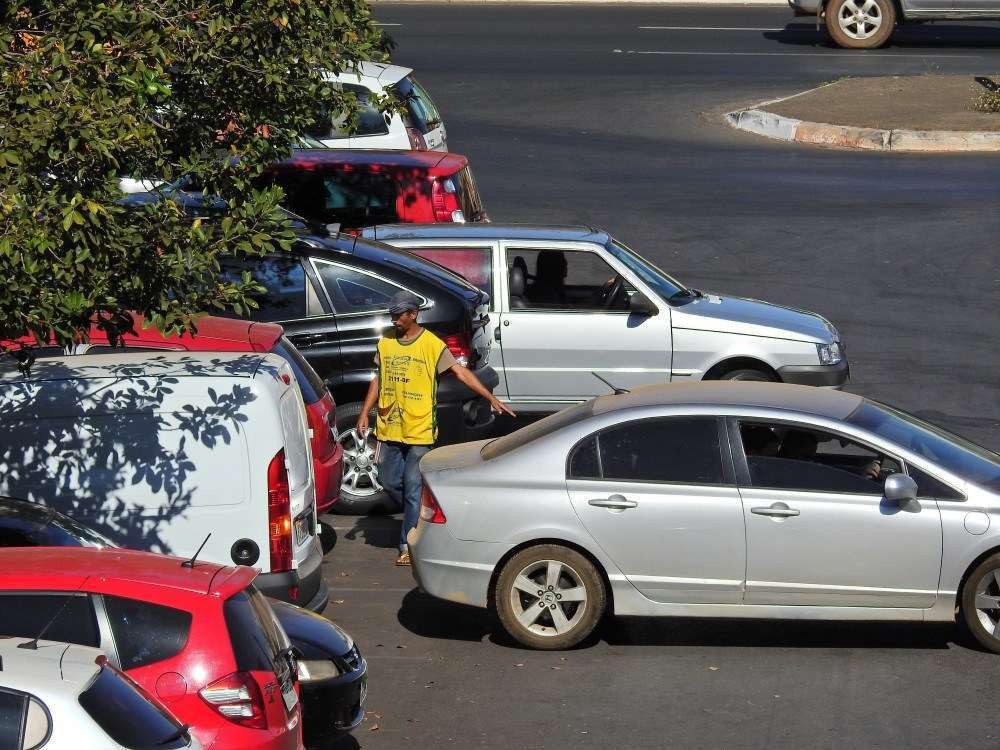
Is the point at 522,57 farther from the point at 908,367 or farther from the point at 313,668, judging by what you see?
the point at 313,668

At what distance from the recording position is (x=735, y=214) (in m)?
19.6

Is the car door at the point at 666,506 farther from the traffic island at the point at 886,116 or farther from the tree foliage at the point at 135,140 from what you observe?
the traffic island at the point at 886,116

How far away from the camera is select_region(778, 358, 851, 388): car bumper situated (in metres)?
12.7

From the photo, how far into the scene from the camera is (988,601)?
8.59 meters

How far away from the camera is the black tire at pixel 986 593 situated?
28.1 ft

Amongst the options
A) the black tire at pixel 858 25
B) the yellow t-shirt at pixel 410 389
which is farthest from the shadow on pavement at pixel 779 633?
the black tire at pixel 858 25

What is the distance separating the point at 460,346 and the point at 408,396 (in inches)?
47.0

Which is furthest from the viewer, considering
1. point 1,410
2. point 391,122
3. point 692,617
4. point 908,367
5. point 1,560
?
point 391,122

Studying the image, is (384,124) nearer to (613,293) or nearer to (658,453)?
(613,293)

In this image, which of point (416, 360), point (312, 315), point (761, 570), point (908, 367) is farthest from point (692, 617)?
point (908, 367)

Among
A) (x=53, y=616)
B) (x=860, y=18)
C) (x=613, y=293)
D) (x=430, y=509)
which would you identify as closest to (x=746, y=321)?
(x=613, y=293)

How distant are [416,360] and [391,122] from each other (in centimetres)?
829

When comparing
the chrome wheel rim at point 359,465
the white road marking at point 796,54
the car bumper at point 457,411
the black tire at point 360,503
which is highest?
the white road marking at point 796,54

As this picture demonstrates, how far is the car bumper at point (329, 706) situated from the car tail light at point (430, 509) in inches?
83.4
